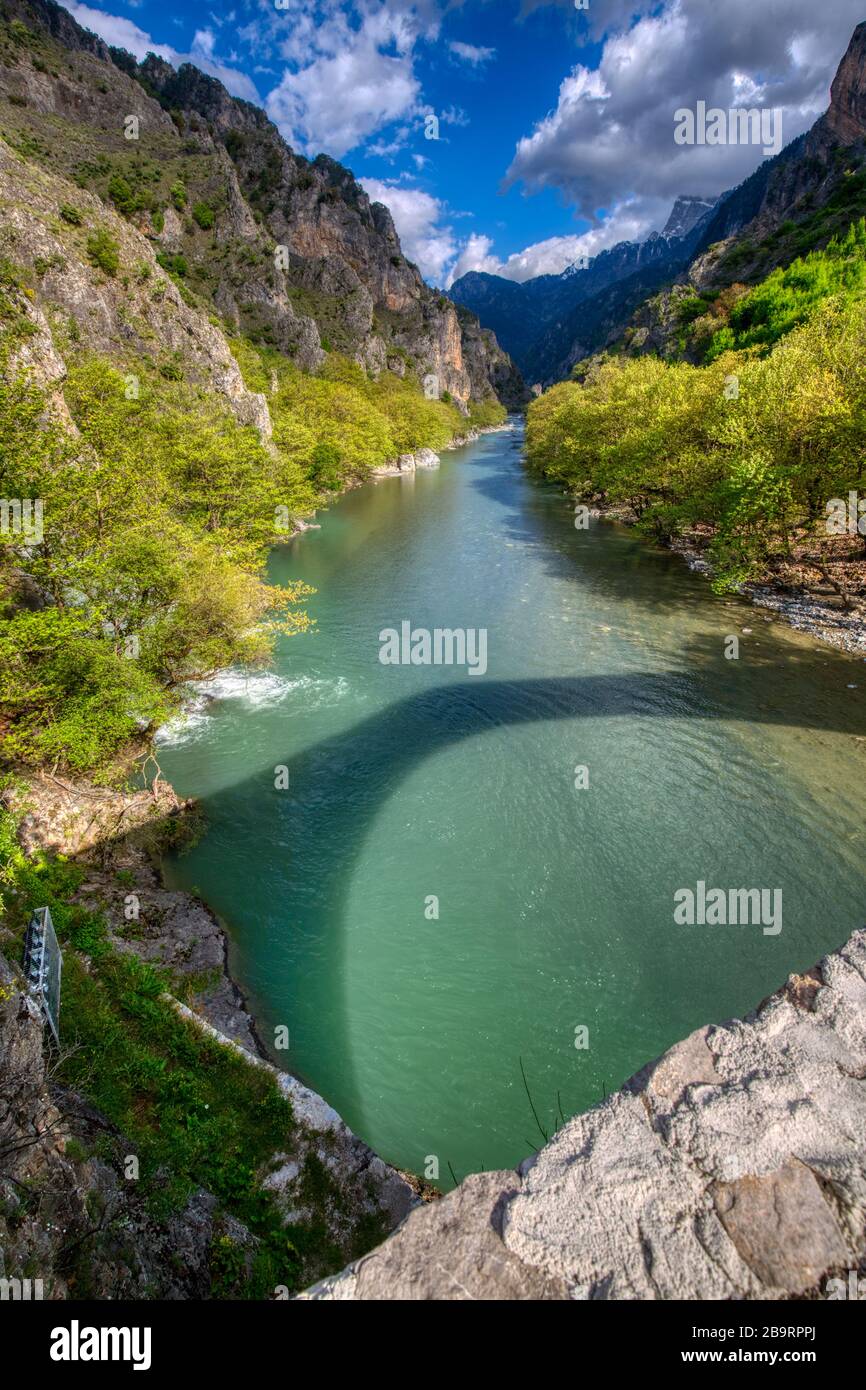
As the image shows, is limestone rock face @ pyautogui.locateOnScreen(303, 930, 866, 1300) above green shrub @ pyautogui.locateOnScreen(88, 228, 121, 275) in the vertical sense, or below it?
below

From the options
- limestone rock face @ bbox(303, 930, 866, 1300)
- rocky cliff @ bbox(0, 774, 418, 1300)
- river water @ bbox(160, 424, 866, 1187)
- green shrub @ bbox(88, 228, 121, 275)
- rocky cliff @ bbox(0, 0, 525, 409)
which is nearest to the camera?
limestone rock face @ bbox(303, 930, 866, 1300)

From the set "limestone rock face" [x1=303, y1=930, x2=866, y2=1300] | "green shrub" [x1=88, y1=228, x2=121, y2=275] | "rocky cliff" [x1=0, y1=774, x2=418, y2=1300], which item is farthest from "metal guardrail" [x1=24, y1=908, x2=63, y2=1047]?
"green shrub" [x1=88, y1=228, x2=121, y2=275]

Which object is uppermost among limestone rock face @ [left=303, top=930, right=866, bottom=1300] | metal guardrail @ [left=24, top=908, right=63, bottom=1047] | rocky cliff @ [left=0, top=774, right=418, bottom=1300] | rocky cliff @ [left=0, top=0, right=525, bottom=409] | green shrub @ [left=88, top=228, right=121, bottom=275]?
rocky cliff @ [left=0, top=0, right=525, bottom=409]

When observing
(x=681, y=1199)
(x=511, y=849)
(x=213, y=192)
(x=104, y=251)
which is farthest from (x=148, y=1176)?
(x=213, y=192)

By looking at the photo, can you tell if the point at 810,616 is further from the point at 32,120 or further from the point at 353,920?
the point at 32,120

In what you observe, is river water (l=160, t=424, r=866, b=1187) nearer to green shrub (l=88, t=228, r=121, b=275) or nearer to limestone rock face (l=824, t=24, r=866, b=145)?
green shrub (l=88, t=228, r=121, b=275)
